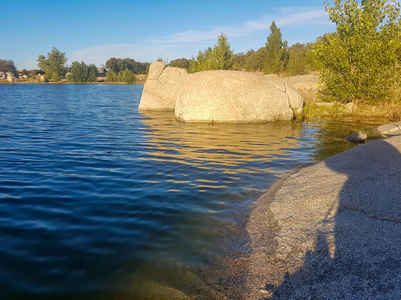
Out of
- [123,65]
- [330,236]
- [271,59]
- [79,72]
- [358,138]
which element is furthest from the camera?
[123,65]

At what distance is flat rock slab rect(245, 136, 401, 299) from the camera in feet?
9.21

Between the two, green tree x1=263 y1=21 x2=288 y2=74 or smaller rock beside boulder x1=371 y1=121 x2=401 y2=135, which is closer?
smaller rock beside boulder x1=371 y1=121 x2=401 y2=135

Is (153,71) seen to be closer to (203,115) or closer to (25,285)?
(203,115)

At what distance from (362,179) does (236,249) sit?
295 centimetres

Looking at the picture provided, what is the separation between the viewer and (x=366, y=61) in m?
14.9

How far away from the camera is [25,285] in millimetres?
3193

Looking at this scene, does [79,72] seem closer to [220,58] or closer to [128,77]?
[128,77]

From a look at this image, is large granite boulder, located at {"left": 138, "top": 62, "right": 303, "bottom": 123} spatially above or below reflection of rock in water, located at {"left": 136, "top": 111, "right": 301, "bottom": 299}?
above

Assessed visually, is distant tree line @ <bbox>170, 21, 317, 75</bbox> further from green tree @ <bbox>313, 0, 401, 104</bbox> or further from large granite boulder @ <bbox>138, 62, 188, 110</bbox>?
green tree @ <bbox>313, 0, 401, 104</bbox>

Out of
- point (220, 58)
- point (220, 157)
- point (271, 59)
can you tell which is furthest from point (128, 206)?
point (271, 59)

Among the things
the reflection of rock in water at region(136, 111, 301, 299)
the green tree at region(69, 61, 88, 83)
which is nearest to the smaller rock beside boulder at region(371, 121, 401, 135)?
the reflection of rock in water at region(136, 111, 301, 299)

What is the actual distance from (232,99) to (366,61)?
280 inches

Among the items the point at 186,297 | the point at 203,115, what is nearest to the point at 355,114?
the point at 203,115

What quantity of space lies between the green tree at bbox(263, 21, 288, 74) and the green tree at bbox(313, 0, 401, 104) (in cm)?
2526
